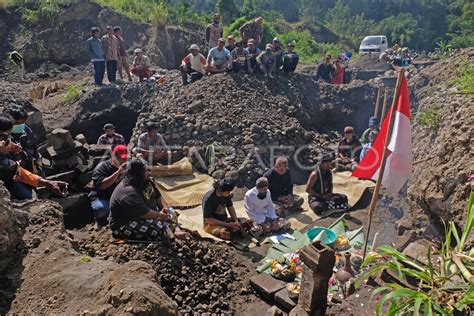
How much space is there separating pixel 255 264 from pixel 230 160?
138 inches

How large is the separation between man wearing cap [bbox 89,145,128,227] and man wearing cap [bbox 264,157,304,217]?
2.73m

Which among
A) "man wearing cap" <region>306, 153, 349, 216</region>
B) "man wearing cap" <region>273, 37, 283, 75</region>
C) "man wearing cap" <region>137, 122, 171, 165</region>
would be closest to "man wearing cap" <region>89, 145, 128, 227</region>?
"man wearing cap" <region>137, 122, 171, 165</region>

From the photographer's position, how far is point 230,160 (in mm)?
9047

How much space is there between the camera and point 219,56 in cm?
1105

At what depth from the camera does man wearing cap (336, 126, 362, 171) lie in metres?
9.27

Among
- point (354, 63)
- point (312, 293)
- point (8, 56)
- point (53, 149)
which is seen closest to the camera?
point (312, 293)

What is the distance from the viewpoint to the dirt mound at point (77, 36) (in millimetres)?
15719

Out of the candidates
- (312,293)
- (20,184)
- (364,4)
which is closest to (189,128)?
(20,184)

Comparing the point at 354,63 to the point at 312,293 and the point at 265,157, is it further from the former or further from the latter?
the point at 312,293

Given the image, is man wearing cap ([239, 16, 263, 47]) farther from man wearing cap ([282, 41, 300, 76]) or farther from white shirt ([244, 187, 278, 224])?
white shirt ([244, 187, 278, 224])

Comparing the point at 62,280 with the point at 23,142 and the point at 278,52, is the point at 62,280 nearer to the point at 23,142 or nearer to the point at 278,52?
the point at 23,142

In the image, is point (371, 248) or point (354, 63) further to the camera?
point (354, 63)

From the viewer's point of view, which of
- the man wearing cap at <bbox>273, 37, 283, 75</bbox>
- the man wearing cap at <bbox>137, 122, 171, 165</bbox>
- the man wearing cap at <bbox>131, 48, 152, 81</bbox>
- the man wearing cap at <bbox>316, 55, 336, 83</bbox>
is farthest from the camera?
the man wearing cap at <bbox>316, 55, 336, 83</bbox>

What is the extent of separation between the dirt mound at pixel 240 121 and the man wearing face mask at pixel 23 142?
347cm
